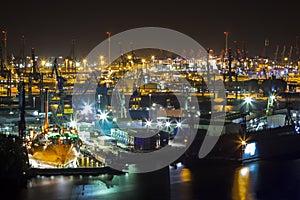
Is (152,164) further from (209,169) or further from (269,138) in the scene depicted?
(269,138)

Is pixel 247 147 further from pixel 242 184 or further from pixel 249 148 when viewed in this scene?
pixel 242 184

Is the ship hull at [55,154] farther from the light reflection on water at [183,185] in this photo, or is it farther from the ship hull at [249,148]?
the ship hull at [249,148]

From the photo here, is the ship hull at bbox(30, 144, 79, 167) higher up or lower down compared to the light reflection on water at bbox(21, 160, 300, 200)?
higher up

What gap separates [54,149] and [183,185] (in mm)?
1542

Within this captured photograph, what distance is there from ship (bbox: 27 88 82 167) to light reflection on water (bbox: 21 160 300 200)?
36cm

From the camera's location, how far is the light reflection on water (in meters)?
4.54

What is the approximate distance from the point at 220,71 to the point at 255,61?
6.23 m

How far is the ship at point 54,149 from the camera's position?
18.2 ft

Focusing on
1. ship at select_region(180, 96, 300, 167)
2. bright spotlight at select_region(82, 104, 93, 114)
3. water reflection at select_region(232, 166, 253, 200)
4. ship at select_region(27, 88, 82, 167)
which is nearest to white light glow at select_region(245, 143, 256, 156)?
ship at select_region(180, 96, 300, 167)

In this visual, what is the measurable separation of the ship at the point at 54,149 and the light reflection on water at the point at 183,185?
362 mm

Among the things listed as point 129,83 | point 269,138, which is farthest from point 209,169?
point 129,83

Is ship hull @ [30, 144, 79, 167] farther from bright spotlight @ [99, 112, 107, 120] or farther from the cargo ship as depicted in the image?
bright spotlight @ [99, 112, 107, 120]

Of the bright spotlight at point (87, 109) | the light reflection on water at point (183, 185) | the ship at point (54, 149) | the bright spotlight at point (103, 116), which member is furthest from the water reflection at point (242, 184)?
the bright spotlight at point (87, 109)

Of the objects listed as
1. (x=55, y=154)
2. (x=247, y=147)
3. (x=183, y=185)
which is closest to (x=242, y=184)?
(x=183, y=185)
